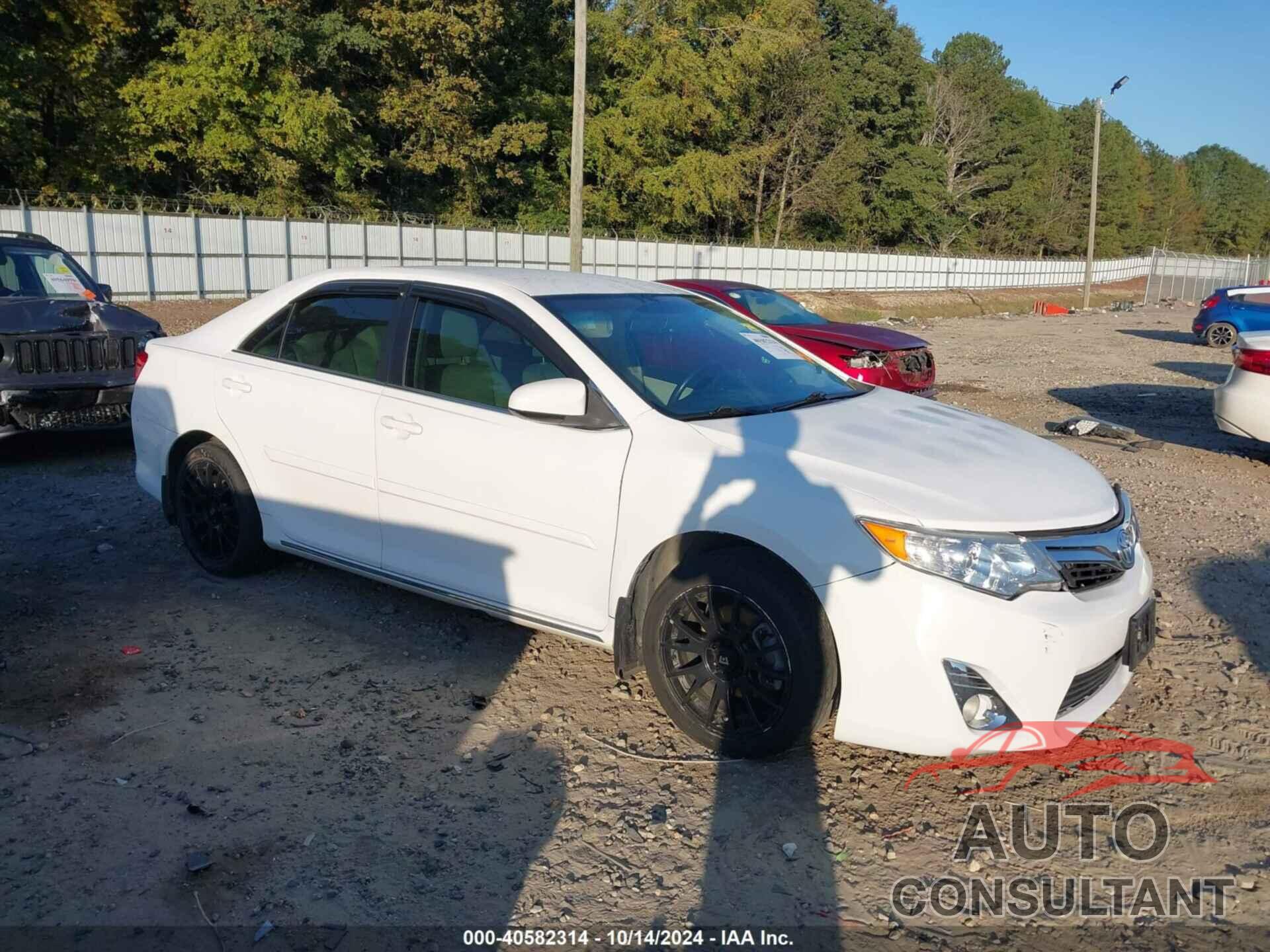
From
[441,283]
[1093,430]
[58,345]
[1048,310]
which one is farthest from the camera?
[1048,310]

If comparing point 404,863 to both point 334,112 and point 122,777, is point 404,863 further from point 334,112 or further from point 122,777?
point 334,112

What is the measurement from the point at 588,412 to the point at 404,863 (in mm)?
1704

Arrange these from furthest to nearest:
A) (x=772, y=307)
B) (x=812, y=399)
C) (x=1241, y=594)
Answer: (x=772, y=307) < (x=1241, y=594) < (x=812, y=399)

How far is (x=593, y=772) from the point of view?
3613mm

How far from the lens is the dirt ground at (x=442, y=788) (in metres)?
2.86

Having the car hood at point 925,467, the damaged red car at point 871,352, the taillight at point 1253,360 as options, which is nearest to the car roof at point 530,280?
the car hood at point 925,467

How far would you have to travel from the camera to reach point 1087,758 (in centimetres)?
381

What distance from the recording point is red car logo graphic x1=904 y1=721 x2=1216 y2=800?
10.9 ft

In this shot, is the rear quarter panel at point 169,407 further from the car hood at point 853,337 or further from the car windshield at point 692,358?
the car hood at point 853,337

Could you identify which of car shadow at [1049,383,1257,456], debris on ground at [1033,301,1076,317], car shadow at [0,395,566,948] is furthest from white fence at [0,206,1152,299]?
car shadow at [0,395,566,948]

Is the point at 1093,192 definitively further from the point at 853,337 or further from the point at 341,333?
the point at 341,333

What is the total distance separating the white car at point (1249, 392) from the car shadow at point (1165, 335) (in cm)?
1716

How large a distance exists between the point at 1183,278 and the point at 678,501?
58218 mm

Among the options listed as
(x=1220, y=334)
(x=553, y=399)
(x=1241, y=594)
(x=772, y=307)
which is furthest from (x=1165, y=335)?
(x=553, y=399)
